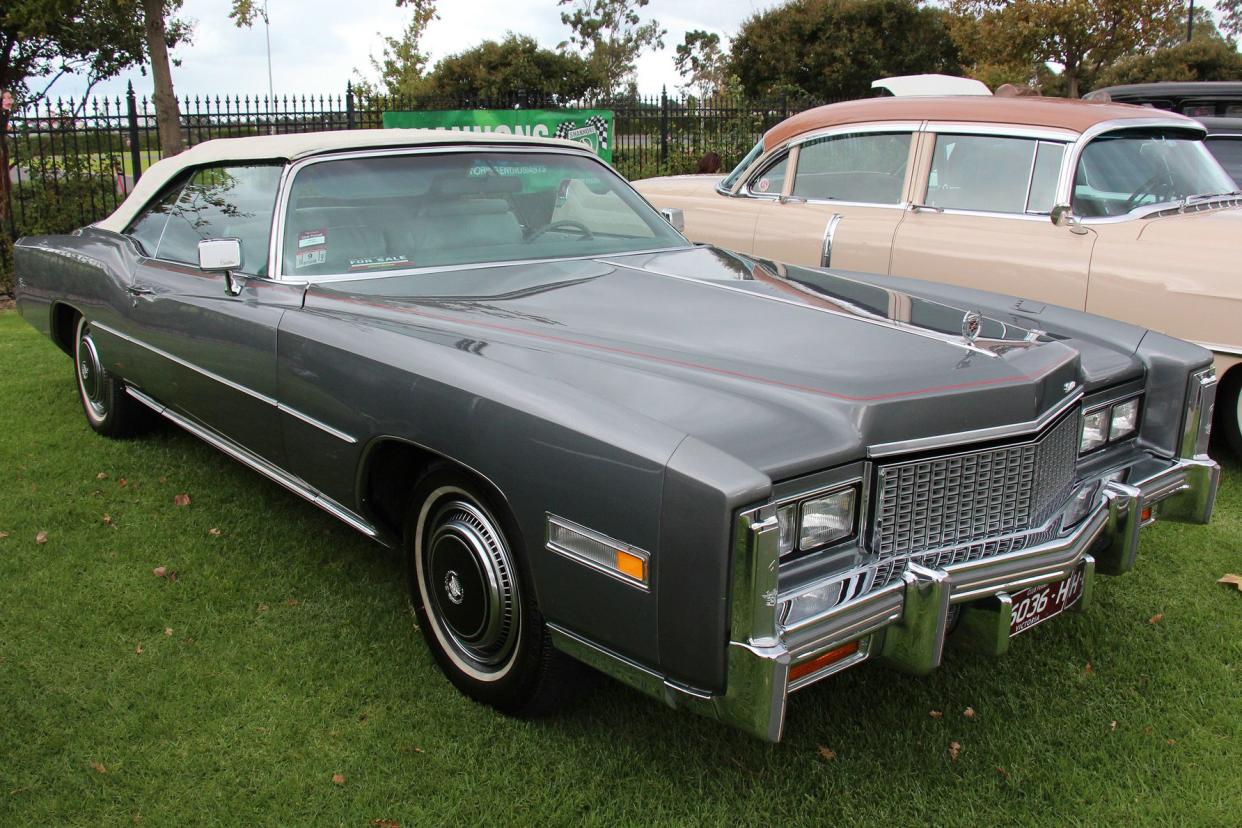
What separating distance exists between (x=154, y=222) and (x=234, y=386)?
1.52 meters

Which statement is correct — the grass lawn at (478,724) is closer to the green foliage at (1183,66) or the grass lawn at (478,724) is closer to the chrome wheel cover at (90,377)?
the chrome wheel cover at (90,377)

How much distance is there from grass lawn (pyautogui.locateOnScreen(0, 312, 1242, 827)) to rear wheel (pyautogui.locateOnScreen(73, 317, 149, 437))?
1.31 meters

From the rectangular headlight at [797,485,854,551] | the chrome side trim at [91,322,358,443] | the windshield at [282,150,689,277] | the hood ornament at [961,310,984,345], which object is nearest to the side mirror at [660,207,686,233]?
the windshield at [282,150,689,277]

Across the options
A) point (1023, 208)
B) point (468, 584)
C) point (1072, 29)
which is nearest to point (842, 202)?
point (1023, 208)

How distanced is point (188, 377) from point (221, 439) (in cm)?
29

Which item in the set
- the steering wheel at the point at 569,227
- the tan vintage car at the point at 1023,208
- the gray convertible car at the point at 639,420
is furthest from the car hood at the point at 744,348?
the tan vintage car at the point at 1023,208

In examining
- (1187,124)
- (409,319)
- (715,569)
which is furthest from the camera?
(1187,124)

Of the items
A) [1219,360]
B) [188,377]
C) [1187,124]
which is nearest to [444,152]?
[188,377]

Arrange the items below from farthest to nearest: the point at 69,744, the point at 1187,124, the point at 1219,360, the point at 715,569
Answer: the point at 1187,124 < the point at 1219,360 < the point at 69,744 < the point at 715,569

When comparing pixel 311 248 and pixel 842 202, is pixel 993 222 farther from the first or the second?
pixel 311 248

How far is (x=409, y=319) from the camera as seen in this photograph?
10.1 feet

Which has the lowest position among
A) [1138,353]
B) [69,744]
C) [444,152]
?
[69,744]

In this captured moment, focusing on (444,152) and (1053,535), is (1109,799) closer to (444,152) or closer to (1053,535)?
(1053,535)

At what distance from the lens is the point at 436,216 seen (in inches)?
145
